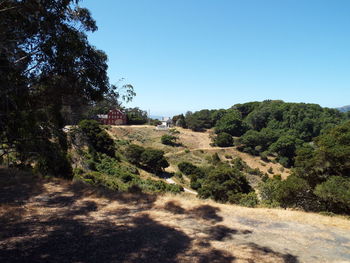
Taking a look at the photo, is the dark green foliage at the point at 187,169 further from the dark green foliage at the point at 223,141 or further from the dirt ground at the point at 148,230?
the dirt ground at the point at 148,230

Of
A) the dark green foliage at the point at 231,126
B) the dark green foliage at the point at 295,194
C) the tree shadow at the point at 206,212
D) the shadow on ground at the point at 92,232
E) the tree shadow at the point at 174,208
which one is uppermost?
the dark green foliage at the point at 231,126

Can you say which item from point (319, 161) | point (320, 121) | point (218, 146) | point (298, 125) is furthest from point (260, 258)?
point (320, 121)

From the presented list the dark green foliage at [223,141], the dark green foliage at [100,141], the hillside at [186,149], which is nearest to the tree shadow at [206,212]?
→ the dark green foliage at [100,141]

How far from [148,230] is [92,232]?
3.88 feet

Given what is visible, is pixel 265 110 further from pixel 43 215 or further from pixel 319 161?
pixel 43 215

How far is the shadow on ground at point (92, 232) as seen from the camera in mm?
3967

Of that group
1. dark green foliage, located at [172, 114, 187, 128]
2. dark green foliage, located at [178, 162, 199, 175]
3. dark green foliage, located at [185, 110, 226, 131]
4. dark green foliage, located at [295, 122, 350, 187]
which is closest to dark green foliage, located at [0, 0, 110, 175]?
dark green foliage, located at [295, 122, 350, 187]

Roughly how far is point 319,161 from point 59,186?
1122 cm

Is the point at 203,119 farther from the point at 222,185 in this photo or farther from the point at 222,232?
the point at 222,232

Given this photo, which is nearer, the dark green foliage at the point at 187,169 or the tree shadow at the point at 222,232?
the tree shadow at the point at 222,232

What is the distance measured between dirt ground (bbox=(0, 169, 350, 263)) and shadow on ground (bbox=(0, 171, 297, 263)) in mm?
15

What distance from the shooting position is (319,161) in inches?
427

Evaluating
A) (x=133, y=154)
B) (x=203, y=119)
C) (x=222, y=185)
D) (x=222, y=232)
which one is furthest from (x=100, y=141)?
(x=203, y=119)

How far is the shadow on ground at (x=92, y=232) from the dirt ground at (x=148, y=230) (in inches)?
0.6
